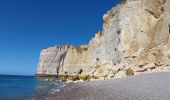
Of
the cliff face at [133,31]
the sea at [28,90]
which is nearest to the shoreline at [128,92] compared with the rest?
the sea at [28,90]

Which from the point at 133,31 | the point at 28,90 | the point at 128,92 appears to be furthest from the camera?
the point at 133,31

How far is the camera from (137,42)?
5472cm

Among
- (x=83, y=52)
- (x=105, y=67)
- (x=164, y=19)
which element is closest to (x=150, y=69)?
(x=164, y=19)

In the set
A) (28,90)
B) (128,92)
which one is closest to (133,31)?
(28,90)

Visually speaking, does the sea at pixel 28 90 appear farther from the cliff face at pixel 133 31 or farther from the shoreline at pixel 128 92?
the cliff face at pixel 133 31

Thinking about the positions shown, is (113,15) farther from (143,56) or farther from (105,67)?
(143,56)

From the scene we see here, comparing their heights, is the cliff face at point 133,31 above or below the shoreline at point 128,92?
above

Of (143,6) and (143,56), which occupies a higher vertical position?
(143,6)

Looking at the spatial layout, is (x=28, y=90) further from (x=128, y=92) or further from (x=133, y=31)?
(x=133, y=31)

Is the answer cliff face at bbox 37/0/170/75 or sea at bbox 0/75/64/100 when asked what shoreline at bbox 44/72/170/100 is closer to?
sea at bbox 0/75/64/100

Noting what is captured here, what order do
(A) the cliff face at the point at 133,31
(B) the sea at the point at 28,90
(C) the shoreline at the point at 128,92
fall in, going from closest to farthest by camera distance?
(C) the shoreline at the point at 128,92 < (B) the sea at the point at 28,90 < (A) the cliff face at the point at 133,31

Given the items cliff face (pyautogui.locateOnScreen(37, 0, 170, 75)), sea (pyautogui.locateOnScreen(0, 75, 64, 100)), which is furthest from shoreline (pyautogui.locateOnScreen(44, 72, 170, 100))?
cliff face (pyautogui.locateOnScreen(37, 0, 170, 75))

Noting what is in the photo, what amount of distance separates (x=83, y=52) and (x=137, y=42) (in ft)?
169

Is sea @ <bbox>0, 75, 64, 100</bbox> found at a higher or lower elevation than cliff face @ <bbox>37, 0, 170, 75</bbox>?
lower
